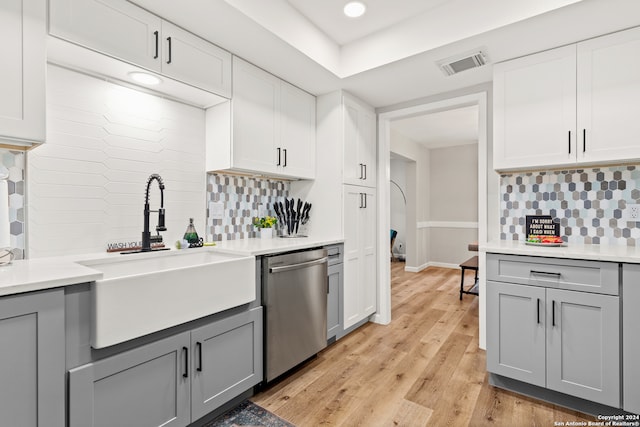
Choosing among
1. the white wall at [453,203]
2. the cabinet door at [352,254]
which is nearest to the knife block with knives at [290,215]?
the cabinet door at [352,254]

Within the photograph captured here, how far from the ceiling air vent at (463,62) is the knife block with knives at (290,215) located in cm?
162

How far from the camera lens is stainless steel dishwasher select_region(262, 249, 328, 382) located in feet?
6.84

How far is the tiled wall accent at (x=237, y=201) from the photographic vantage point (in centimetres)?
254

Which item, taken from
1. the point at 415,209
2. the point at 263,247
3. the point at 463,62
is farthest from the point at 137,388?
the point at 415,209

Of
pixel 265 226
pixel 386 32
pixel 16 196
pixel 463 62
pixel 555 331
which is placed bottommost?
pixel 555 331

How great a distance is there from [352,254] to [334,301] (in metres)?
0.49

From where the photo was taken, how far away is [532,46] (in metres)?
2.23

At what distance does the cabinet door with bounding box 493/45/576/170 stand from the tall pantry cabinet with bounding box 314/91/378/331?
1197 millimetres

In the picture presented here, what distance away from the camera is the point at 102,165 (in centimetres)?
192

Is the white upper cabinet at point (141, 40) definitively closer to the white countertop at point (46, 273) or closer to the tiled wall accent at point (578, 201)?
the white countertop at point (46, 273)

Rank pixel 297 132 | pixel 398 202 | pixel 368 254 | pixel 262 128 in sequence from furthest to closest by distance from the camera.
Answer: pixel 398 202 → pixel 368 254 → pixel 297 132 → pixel 262 128

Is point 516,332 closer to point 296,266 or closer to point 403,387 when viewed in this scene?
point 403,387

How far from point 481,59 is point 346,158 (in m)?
1.29

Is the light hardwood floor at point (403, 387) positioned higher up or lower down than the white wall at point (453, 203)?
lower down
